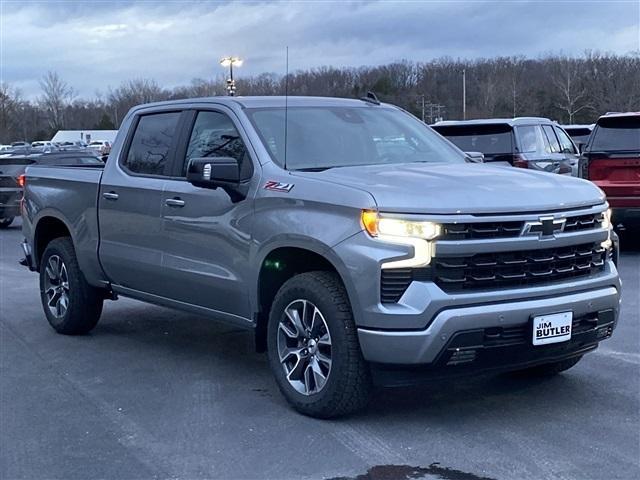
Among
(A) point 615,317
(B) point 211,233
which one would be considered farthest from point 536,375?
(B) point 211,233

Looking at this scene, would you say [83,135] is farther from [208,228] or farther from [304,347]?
[304,347]

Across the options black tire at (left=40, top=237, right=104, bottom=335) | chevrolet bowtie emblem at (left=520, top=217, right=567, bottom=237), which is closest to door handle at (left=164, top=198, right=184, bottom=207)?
black tire at (left=40, top=237, right=104, bottom=335)

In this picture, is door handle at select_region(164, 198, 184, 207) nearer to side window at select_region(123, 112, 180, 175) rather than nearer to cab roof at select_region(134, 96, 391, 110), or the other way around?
side window at select_region(123, 112, 180, 175)

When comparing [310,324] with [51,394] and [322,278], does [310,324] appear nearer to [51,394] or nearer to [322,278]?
[322,278]

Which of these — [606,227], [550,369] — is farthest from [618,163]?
[606,227]

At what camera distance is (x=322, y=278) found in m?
5.16

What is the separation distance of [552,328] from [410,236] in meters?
0.99

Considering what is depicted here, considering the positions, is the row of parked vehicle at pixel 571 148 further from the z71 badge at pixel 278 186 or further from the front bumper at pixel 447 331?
the front bumper at pixel 447 331

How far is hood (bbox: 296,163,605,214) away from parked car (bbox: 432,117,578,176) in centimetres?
787

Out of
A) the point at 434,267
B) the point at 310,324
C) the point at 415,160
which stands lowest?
the point at 310,324

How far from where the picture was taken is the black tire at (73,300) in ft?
24.9

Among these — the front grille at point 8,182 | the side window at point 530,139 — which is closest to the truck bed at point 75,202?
the side window at point 530,139

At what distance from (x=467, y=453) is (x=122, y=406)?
2.29 m

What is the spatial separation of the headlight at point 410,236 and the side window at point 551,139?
10183 mm
